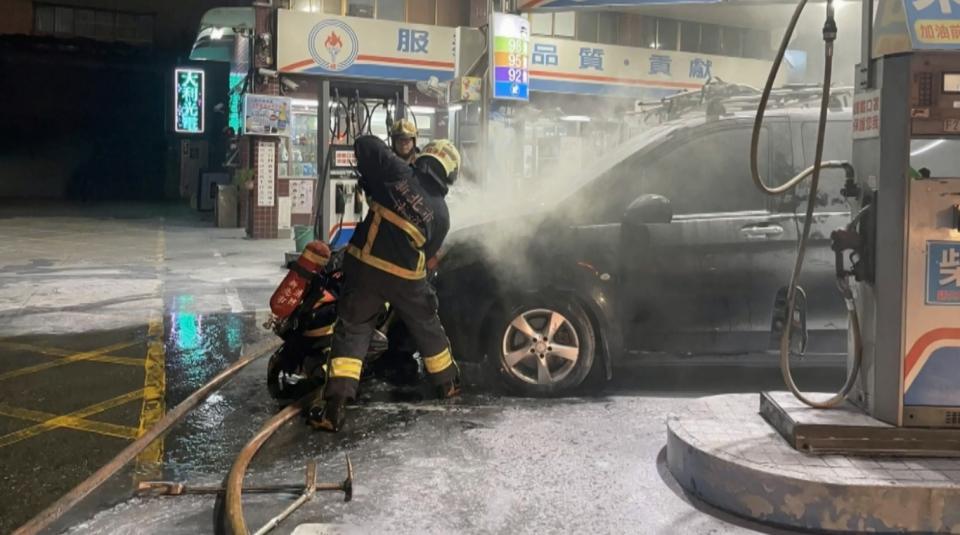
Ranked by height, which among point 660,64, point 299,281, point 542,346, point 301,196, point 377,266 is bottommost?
point 542,346

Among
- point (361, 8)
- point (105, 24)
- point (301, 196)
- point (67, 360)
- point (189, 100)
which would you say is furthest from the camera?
point (105, 24)

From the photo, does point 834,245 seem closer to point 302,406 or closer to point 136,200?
point 302,406

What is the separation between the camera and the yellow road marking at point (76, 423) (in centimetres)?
498

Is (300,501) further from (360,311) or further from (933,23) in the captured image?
(933,23)

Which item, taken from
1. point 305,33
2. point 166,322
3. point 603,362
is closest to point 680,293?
point 603,362

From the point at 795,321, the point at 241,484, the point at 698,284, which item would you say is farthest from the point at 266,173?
the point at 795,321

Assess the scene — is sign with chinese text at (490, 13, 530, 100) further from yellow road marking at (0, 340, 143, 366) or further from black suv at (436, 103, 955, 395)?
yellow road marking at (0, 340, 143, 366)

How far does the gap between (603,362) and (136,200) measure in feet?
109

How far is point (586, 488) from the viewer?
13.2 feet

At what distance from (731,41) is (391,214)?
20.1 meters

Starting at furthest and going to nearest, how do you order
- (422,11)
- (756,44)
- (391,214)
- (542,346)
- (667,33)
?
(756,44) → (667,33) → (422,11) → (542,346) → (391,214)

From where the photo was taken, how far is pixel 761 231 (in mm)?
5453

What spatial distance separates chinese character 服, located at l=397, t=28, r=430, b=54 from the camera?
18.1m

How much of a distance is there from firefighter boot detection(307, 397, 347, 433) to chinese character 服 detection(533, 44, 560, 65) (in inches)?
620
